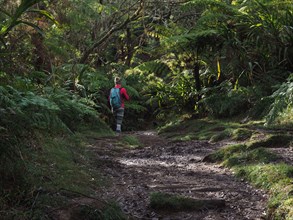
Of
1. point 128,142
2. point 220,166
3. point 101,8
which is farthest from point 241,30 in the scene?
point 220,166

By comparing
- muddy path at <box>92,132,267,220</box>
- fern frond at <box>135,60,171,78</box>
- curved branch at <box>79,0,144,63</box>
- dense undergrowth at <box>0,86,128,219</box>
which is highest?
curved branch at <box>79,0,144,63</box>

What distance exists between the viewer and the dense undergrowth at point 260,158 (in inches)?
147

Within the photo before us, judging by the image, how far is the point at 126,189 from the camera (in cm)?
442

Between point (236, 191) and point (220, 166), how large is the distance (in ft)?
4.27

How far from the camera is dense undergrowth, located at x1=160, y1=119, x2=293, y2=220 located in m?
3.72

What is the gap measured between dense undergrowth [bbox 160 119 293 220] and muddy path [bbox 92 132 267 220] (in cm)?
12

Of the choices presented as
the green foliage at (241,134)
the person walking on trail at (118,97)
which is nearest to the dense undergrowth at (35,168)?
the green foliage at (241,134)

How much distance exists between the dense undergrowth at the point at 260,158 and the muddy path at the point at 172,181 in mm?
125

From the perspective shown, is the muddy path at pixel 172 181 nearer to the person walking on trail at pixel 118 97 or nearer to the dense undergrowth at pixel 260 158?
the dense undergrowth at pixel 260 158

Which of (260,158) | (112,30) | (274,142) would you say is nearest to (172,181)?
(260,158)

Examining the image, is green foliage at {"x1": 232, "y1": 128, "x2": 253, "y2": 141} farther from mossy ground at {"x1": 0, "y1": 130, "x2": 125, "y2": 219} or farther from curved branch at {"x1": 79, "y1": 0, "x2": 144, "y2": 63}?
curved branch at {"x1": 79, "y1": 0, "x2": 144, "y2": 63}

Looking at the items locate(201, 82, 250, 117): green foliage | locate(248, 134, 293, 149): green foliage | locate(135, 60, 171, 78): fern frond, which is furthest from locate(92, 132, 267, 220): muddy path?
locate(135, 60, 171, 78): fern frond

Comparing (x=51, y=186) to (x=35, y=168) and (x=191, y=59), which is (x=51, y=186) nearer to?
(x=35, y=168)

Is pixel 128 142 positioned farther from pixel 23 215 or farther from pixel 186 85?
pixel 23 215
